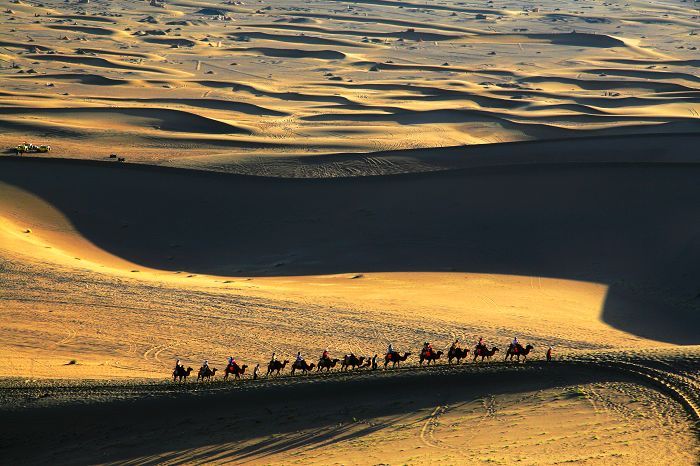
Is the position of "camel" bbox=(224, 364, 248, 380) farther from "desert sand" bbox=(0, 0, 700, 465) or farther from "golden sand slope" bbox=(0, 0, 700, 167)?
"golden sand slope" bbox=(0, 0, 700, 167)

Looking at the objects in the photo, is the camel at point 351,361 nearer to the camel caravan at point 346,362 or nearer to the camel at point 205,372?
the camel caravan at point 346,362

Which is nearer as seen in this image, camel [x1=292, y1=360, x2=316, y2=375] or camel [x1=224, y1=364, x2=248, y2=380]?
camel [x1=224, y1=364, x2=248, y2=380]

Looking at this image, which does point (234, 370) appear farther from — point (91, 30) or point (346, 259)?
point (91, 30)

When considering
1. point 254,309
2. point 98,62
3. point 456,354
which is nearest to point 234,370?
point 456,354

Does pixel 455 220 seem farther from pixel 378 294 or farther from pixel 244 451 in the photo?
pixel 244 451

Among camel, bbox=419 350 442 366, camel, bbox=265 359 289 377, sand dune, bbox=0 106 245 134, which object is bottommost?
sand dune, bbox=0 106 245 134

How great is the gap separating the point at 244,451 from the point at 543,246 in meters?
17.9

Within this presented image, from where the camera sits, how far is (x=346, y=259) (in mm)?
30312

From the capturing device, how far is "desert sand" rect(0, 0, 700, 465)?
15898 mm

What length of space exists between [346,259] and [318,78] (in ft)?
126

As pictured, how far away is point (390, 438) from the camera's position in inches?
598

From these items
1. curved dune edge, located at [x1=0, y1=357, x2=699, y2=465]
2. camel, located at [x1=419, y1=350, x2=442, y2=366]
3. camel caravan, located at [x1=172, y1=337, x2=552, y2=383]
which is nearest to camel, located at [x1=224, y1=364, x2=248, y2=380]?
camel caravan, located at [x1=172, y1=337, x2=552, y2=383]

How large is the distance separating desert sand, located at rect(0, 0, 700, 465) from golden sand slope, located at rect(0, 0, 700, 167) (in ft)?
1.19

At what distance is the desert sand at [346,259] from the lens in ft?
52.2
